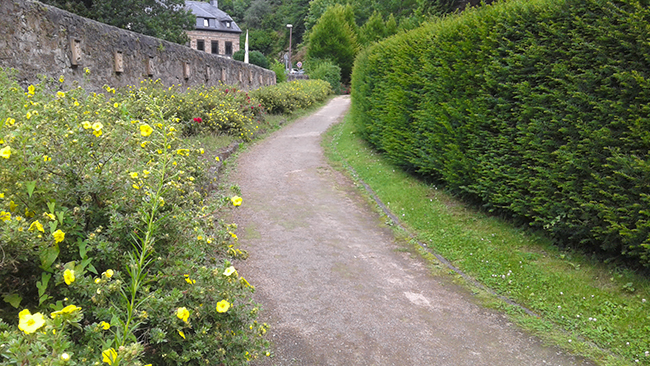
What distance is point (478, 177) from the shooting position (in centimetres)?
602

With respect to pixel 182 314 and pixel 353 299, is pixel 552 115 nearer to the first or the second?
pixel 353 299

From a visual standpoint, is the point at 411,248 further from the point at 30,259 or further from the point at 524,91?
the point at 30,259

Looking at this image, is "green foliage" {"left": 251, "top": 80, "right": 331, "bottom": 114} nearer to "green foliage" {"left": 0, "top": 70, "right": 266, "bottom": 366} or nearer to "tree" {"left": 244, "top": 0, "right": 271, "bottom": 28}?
"green foliage" {"left": 0, "top": 70, "right": 266, "bottom": 366}

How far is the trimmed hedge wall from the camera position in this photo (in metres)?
3.99

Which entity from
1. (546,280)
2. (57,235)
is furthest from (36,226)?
(546,280)

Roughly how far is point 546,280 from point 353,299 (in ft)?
6.69

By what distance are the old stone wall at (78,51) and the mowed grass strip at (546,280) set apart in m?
4.90

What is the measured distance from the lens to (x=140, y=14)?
23938 mm

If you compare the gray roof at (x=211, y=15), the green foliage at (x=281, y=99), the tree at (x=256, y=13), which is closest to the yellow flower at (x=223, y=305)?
the green foliage at (x=281, y=99)

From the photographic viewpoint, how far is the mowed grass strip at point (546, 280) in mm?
3512

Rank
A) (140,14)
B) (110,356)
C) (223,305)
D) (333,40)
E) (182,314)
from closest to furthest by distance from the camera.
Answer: (110,356) < (182,314) < (223,305) < (140,14) < (333,40)

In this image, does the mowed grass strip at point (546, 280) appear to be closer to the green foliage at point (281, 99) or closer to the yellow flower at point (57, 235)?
the yellow flower at point (57, 235)

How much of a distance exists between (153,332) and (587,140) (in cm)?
432

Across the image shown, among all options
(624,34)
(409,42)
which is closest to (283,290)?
(624,34)
